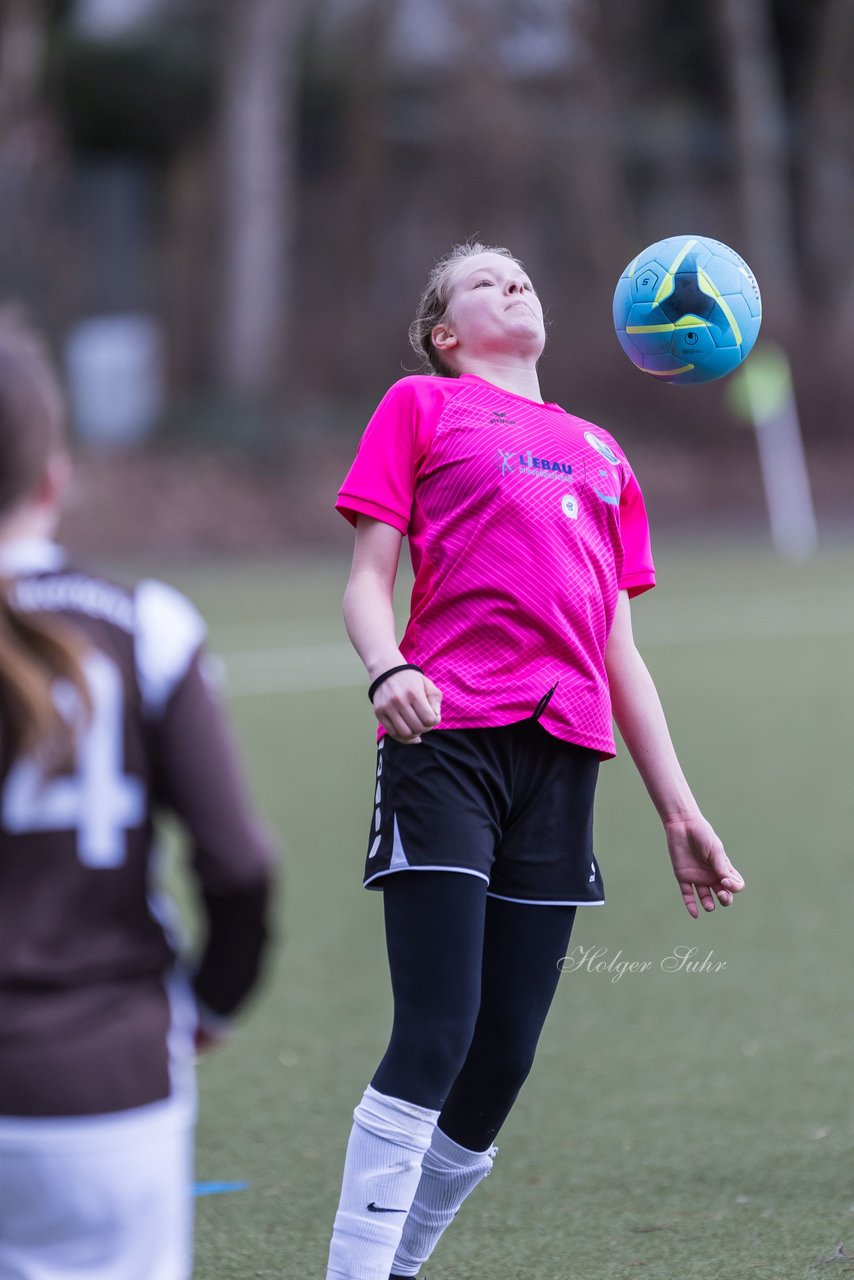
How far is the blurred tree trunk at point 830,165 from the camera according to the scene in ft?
107

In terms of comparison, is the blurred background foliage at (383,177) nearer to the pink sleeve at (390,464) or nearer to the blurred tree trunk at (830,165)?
→ the blurred tree trunk at (830,165)

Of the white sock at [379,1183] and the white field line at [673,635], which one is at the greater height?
the white sock at [379,1183]

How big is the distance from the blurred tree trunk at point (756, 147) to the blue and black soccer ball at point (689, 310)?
92.7 ft

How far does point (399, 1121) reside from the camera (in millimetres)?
2971

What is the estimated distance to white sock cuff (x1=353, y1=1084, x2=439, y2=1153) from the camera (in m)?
2.97

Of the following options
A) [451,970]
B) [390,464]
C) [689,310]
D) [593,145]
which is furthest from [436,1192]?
[593,145]

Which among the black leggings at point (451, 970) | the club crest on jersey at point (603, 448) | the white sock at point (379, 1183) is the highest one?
the club crest on jersey at point (603, 448)

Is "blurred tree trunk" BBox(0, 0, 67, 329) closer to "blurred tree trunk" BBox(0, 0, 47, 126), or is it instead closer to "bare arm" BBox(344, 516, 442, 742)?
"blurred tree trunk" BBox(0, 0, 47, 126)

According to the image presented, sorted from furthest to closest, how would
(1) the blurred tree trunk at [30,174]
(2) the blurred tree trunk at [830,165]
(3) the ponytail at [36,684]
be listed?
(2) the blurred tree trunk at [830,165] → (1) the blurred tree trunk at [30,174] → (3) the ponytail at [36,684]

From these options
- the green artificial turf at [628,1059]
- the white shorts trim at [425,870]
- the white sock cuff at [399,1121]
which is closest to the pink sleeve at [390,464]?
the white shorts trim at [425,870]

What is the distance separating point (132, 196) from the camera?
28234 mm

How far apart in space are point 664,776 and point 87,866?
1461 millimetres

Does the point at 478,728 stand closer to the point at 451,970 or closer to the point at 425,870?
the point at 425,870

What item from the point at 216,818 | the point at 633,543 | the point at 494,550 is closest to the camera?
the point at 216,818
